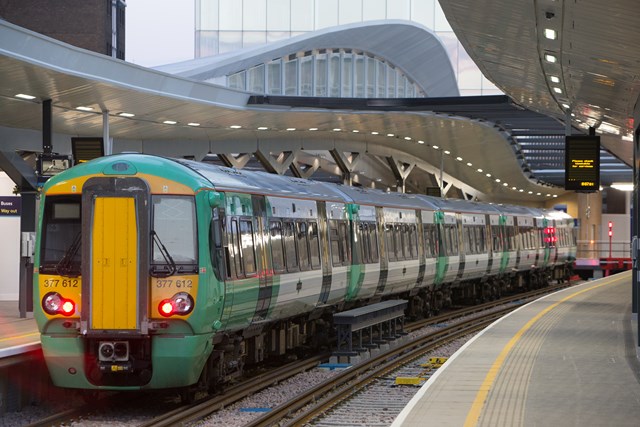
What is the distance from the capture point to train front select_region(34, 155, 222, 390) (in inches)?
534

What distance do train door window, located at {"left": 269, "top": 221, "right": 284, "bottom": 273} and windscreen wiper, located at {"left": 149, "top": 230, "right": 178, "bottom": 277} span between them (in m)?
3.34

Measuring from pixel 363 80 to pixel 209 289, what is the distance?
57419 millimetres

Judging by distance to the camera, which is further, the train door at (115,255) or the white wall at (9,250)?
the white wall at (9,250)

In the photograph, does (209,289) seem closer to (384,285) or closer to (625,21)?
(625,21)

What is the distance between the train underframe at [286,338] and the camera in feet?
49.1

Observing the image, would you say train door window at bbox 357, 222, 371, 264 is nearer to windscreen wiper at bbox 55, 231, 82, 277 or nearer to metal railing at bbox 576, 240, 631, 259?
windscreen wiper at bbox 55, 231, 82, 277

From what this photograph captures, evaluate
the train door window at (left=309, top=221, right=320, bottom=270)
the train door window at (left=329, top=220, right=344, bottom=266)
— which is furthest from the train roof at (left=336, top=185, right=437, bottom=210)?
the train door window at (left=309, top=221, right=320, bottom=270)

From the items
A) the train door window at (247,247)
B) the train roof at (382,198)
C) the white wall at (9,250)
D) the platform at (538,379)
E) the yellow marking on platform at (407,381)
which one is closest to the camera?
the platform at (538,379)

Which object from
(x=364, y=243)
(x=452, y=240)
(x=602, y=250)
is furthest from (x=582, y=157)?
(x=602, y=250)

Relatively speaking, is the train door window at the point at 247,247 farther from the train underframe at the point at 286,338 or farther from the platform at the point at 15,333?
the platform at the point at 15,333

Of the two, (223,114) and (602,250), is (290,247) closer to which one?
(223,114)

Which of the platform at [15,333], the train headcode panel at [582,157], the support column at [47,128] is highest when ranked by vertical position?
the support column at [47,128]

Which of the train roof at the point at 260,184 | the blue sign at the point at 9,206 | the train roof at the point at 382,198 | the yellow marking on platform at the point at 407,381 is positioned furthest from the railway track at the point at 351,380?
the blue sign at the point at 9,206

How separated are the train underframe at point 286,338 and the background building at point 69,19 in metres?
30.3
